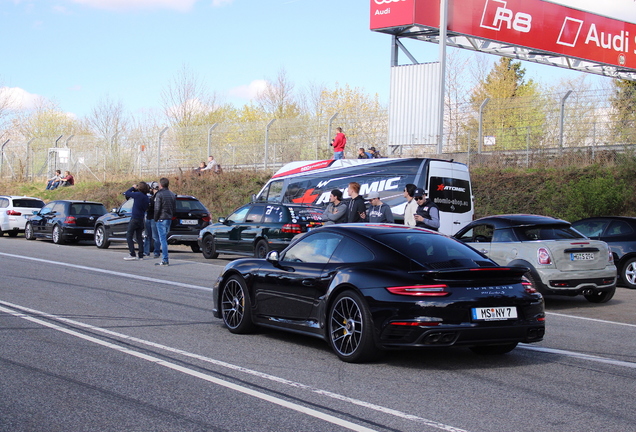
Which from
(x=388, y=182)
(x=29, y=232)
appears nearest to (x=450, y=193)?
(x=388, y=182)

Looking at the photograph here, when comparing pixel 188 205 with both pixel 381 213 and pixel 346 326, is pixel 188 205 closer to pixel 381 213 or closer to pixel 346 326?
pixel 381 213

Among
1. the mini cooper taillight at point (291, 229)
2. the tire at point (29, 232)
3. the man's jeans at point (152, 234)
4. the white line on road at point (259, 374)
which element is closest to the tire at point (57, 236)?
the tire at point (29, 232)

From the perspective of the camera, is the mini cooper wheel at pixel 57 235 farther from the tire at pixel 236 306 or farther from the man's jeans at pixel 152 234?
the tire at pixel 236 306

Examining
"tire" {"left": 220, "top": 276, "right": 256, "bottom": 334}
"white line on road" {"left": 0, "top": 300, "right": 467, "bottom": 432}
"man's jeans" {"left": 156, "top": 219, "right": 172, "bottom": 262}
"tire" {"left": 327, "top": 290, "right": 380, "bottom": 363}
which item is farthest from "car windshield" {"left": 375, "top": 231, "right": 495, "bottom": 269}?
"man's jeans" {"left": 156, "top": 219, "right": 172, "bottom": 262}

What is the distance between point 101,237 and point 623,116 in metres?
17.1

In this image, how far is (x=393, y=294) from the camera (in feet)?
20.8

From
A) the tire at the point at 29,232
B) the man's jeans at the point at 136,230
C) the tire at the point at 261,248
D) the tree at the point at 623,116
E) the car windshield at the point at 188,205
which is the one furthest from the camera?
the tire at the point at 29,232

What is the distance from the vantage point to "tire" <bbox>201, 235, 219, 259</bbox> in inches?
765

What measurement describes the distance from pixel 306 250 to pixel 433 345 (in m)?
1.94

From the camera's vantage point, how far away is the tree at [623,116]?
23344 mm

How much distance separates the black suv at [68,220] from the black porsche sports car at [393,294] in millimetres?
17712

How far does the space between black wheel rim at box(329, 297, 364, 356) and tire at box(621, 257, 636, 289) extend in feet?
32.0

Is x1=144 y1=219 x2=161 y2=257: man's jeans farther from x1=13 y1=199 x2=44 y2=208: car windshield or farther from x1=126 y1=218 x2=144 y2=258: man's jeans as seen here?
x1=13 y1=199 x2=44 y2=208: car windshield

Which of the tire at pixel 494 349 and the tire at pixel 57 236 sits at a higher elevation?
the tire at pixel 57 236
